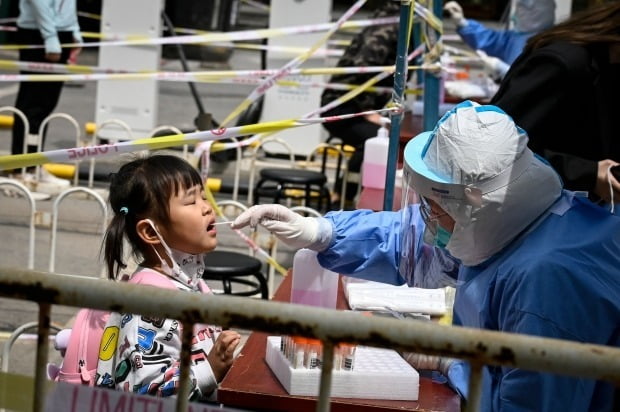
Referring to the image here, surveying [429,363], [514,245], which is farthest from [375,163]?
[514,245]

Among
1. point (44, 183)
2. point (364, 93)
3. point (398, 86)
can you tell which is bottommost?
point (44, 183)

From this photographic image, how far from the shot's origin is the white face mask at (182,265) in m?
3.14

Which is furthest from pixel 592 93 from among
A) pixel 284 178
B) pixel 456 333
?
pixel 284 178

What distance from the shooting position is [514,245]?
2.75 m

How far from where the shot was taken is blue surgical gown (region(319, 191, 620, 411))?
8.28 ft

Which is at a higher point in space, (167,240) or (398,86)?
(398,86)

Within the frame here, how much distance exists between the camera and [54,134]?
10711 mm

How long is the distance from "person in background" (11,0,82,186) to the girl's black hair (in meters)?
5.10

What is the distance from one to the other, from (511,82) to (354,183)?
4.29 meters

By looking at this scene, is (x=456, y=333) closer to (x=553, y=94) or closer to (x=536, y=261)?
(x=536, y=261)

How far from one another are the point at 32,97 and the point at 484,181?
20.7ft

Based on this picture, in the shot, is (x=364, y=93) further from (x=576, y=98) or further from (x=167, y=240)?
(x=167, y=240)

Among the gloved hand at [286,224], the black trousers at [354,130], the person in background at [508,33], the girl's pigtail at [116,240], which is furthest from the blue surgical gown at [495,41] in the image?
the girl's pigtail at [116,240]

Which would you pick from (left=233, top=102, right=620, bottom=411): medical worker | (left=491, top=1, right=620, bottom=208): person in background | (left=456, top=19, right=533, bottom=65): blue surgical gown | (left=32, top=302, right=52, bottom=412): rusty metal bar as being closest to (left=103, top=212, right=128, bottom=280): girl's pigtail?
(left=233, top=102, right=620, bottom=411): medical worker
